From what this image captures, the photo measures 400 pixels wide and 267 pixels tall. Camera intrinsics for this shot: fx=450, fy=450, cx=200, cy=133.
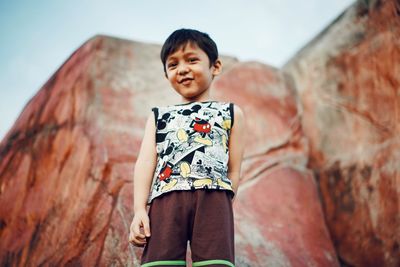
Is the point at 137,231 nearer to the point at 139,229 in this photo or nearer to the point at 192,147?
the point at 139,229

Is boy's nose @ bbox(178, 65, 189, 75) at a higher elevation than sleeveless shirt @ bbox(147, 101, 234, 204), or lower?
higher

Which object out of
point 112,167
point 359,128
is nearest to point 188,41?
point 112,167

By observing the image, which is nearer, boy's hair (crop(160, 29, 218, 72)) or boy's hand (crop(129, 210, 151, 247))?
boy's hand (crop(129, 210, 151, 247))

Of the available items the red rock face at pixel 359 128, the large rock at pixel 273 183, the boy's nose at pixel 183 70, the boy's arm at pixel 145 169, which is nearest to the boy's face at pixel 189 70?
the boy's nose at pixel 183 70

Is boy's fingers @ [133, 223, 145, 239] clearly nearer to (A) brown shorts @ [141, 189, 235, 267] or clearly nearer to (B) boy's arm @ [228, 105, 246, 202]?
(A) brown shorts @ [141, 189, 235, 267]

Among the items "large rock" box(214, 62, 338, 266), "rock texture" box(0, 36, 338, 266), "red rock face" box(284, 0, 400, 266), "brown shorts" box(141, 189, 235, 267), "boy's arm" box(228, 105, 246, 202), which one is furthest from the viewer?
"red rock face" box(284, 0, 400, 266)

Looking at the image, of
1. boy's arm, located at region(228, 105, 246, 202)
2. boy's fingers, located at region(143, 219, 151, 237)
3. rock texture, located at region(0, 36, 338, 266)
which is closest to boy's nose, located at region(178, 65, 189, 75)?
boy's arm, located at region(228, 105, 246, 202)

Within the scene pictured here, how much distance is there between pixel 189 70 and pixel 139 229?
2.11ft

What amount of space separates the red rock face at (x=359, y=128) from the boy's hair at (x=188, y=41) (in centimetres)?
157

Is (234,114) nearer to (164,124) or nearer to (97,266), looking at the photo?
(164,124)

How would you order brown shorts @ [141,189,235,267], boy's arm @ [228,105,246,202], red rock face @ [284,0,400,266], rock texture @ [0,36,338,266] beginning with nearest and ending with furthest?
1. brown shorts @ [141,189,235,267]
2. boy's arm @ [228,105,246,202]
3. rock texture @ [0,36,338,266]
4. red rock face @ [284,0,400,266]

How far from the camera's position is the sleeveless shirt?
5.27 feet

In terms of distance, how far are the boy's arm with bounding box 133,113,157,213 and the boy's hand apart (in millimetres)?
38

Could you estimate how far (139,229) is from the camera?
1595mm
